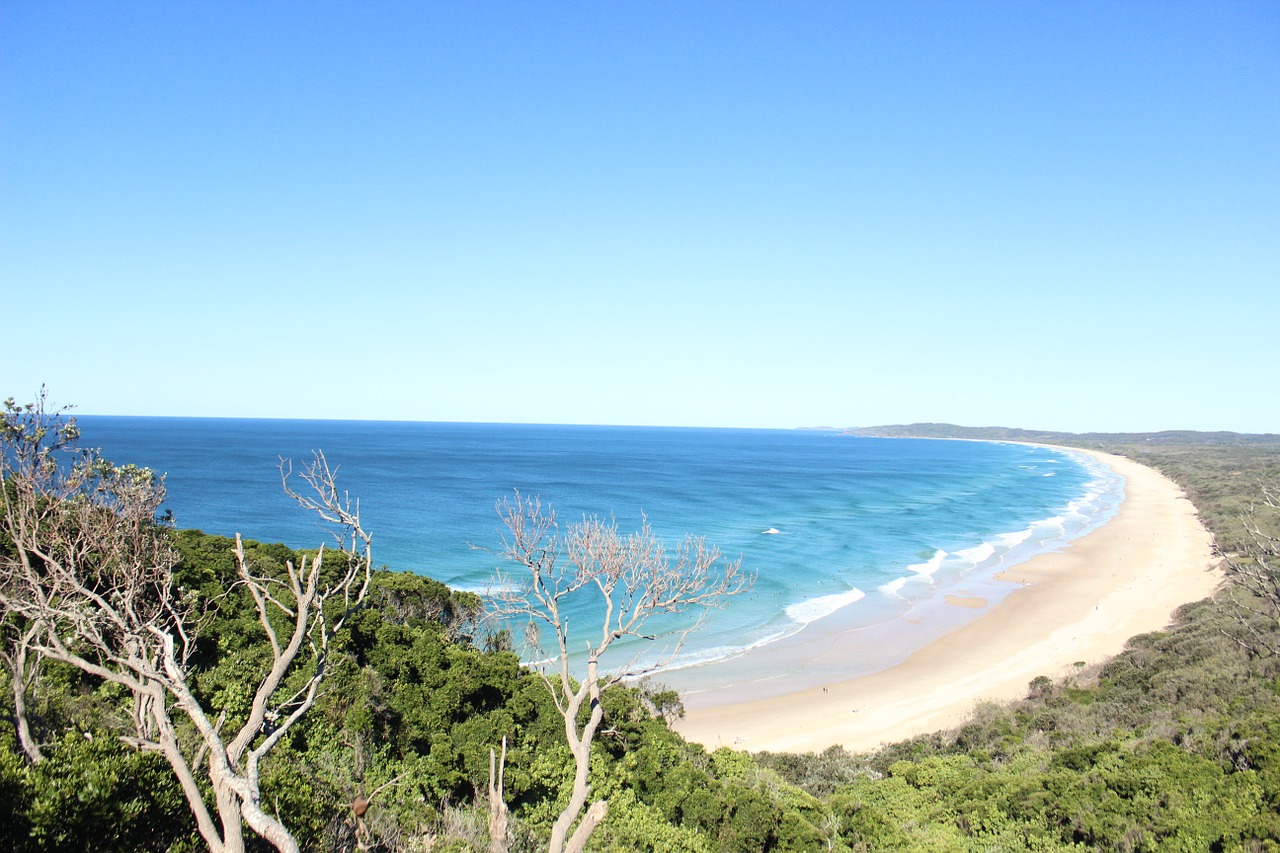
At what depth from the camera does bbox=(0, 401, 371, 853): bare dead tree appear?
6.25 m

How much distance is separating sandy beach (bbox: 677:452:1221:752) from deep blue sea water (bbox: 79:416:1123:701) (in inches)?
65.1

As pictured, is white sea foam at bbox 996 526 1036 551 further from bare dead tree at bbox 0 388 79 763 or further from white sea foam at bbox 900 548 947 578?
bare dead tree at bbox 0 388 79 763

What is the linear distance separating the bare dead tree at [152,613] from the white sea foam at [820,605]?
23348 mm

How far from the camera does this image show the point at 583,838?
256 inches

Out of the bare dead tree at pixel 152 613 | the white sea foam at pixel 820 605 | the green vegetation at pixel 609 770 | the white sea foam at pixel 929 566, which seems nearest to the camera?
the bare dead tree at pixel 152 613

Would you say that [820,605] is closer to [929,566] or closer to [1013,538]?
[929,566]

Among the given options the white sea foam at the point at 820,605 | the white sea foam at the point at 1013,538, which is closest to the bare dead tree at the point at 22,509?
the white sea foam at the point at 820,605

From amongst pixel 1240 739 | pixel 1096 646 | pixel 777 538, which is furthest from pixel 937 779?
pixel 777 538

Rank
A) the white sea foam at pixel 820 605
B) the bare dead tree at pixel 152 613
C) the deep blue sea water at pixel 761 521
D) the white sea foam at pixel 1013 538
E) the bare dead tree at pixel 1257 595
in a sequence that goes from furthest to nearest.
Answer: the white sea foam at pixel 1013 538, the white sea foam at pixel 820 605, the deep blue sea water at pixel 761 521, the bare dead tree at pixel 1257 595, the bare dead tree at pixel 152 613

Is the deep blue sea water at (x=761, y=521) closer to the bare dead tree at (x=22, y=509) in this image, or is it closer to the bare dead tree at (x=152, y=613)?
the bare dead tree at (x=152, y=613)

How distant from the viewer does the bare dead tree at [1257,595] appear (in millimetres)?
15461

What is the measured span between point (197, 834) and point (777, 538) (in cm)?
4975

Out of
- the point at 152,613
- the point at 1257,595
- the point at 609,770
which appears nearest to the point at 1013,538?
the point at 1257,595

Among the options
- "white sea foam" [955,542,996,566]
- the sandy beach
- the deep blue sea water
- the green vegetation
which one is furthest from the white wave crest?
the green vegetation
